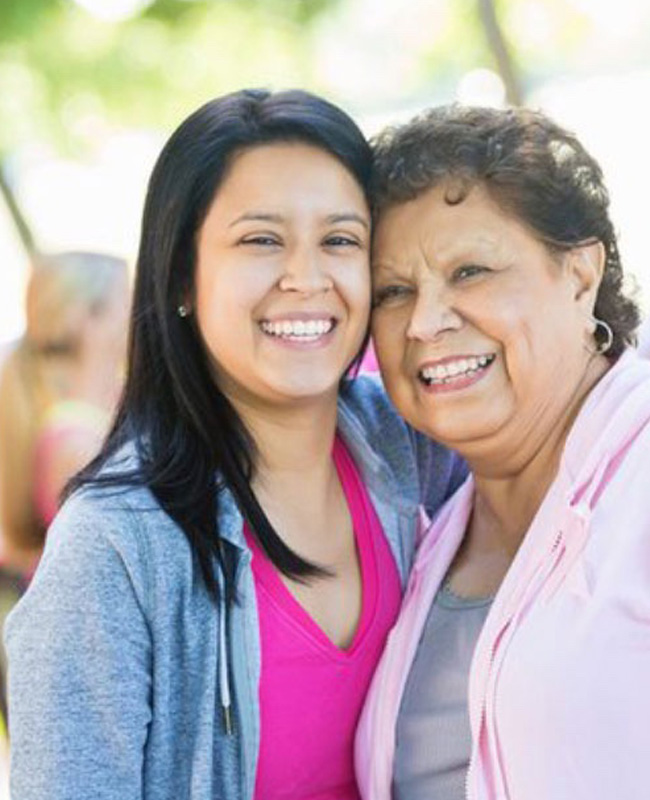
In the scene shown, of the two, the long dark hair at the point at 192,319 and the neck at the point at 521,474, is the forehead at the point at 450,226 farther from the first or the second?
the neck at the point at 521,474

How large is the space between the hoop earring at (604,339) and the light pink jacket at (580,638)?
16cm

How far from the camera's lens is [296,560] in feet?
6.92

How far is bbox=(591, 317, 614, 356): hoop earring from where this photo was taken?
2.16 m

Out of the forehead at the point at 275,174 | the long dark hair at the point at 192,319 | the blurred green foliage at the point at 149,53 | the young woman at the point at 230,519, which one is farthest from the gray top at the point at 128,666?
the blurred green foliage at the point at 149,53

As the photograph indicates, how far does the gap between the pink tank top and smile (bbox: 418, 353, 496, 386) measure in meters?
0.39

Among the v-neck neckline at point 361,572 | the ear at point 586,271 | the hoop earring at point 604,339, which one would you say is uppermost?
the ear at point 586,271

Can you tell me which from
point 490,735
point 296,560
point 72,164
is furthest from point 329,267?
point 72,164

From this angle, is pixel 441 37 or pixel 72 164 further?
pixel 72 164

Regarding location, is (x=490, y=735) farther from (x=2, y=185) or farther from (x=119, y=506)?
(x=2, y=185)

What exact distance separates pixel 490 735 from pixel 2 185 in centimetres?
578

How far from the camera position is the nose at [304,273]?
2.08 m

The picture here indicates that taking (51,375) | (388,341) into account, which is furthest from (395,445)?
(51,375)

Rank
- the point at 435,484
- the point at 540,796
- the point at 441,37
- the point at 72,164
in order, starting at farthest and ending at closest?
the point at 72,164 → the point at 441,37 → the point at 435,484 → the point at 540,796

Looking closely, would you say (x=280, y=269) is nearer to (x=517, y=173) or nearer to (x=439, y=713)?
(x=517, y=173)
